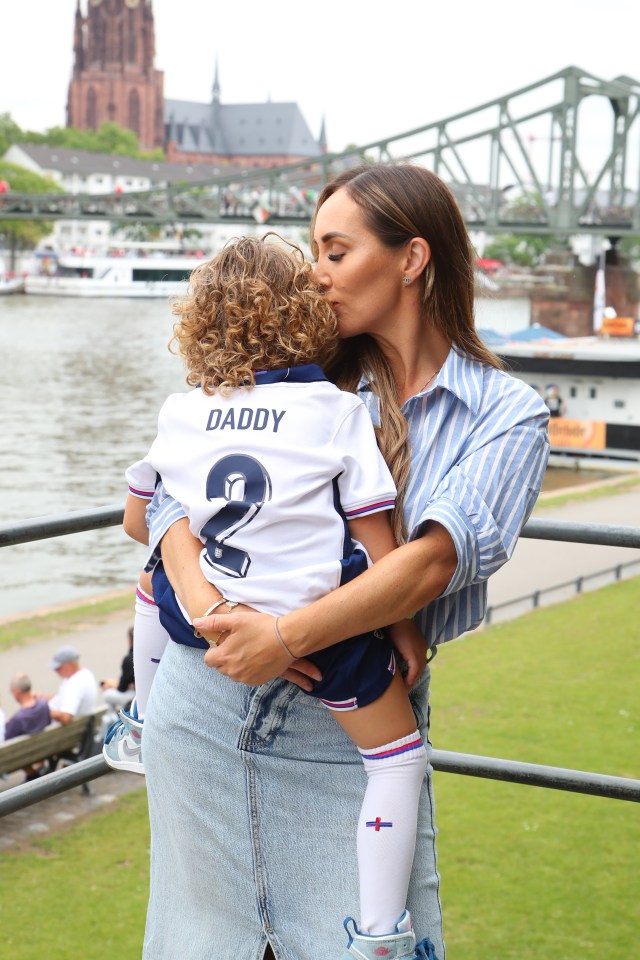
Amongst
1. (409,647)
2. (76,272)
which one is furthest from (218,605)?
(76,272)

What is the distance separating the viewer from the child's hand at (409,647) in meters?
1.71

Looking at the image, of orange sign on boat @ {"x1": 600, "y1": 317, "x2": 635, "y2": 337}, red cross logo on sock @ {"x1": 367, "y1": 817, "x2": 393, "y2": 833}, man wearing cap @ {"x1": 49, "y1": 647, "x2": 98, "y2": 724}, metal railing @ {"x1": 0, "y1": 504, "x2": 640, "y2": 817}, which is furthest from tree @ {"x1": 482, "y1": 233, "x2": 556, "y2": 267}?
red cross logo on sock @ {"x1": 367, "y1": 817, "x2": 393, "y2": 833}

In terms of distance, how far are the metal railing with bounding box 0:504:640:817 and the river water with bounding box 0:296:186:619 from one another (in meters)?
7.64

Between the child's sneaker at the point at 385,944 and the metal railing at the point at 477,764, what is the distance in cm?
57

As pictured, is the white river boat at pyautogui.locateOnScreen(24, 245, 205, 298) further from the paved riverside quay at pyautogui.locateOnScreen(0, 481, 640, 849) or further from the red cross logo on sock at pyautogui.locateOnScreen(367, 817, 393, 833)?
the red cross logo on sock at pyautogui.locateOnScreen(367, 817, 393, 833)

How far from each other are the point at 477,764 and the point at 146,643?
0.70 m

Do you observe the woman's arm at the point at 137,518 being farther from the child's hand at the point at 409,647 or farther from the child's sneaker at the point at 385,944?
the child's sneaker at the point at 385,944

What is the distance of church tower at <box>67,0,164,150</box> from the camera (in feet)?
443

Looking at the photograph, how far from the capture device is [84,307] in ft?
240

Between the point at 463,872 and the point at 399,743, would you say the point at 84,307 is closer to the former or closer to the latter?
the point at 463,872

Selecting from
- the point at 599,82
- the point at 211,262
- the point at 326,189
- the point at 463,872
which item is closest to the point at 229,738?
the point at 211,262

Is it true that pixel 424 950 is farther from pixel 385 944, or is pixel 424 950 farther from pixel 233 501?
pixel 233 501

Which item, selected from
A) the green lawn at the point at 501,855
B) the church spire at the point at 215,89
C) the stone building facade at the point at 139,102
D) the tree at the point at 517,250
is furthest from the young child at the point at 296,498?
the church spire at the point at 215,89

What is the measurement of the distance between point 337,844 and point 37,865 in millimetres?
5659
